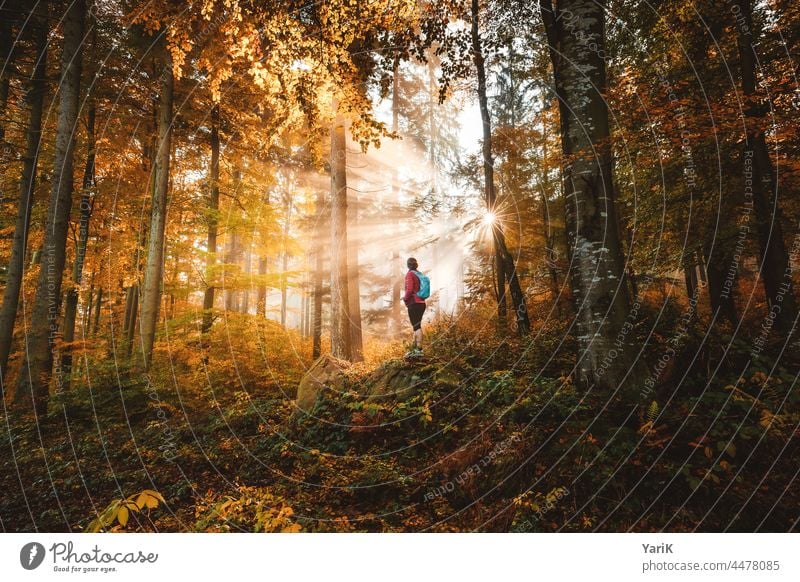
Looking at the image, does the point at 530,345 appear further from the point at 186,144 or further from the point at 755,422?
the point at 186,144

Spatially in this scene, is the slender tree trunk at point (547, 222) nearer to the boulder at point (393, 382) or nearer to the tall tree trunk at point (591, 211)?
the tall tree trunk at point (591, 211)

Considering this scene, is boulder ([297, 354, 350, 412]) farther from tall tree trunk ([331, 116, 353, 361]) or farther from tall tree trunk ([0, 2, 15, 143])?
tall tree trunk ([0, 2, 15, 143])

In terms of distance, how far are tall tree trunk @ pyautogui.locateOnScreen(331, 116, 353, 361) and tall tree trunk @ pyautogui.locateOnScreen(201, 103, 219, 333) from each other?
499 centimetres

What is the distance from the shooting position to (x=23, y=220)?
9.12m

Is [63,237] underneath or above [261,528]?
above

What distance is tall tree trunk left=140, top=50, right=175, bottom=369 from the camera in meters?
10.3

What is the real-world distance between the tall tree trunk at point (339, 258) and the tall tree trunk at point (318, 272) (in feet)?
18.1

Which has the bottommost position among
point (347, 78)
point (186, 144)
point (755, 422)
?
point (755, 422)

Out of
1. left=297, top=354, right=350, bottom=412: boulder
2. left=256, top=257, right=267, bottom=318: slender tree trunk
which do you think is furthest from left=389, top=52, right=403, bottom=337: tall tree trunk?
left=297, top=354, right=350, bottom=412: boulder

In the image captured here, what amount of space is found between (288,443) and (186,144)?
13541 mm

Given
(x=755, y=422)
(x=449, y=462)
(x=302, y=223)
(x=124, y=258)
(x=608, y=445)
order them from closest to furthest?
1. (x=755, y=422)
2. (x=608, y=445)
3. (x=449, y=462)
4. (x=124, y=258)
5. (x=302, y=223)

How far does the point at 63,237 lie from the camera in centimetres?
909

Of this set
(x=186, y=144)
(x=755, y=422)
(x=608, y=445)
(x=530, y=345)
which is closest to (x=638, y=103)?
(x=530, y=345)

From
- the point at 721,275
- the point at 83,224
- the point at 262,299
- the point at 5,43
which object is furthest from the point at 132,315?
the point at 721,275
